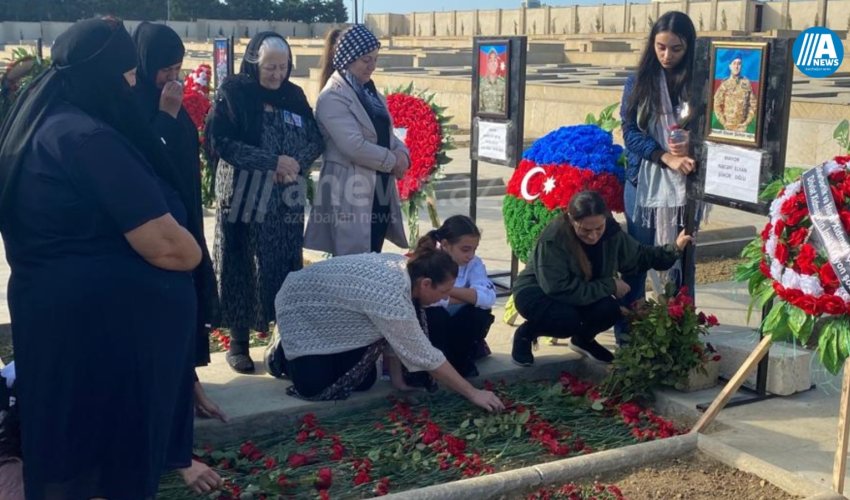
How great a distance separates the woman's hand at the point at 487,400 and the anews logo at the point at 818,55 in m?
17.2

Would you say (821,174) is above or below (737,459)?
above

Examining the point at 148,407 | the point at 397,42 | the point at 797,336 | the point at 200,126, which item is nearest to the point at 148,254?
the point at 148,407

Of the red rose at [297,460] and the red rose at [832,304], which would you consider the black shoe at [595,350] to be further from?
the red rose at [297,460]

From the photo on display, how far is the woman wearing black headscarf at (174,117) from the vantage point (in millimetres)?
3531

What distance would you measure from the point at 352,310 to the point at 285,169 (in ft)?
2.54

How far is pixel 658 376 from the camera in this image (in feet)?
14.3

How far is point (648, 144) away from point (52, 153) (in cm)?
300

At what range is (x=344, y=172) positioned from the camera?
4824mm

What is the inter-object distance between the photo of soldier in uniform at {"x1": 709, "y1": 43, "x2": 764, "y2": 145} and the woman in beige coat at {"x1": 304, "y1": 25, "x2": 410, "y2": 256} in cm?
151

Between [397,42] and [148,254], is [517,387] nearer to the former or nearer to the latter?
[148,254]

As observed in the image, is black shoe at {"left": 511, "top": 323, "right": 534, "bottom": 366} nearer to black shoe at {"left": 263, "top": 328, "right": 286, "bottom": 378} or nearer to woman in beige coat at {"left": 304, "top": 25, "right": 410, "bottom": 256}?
woman in beige coat at {"left": 304, "top": 25, "right": 410, "bottom": 256}

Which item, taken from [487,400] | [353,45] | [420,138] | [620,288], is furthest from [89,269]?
[420,138]

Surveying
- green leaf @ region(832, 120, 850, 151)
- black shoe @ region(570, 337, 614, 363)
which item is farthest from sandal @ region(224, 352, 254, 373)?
green leaf @ region(832, 120, 850, 151)

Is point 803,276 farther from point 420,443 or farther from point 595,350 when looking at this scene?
point 420,443
